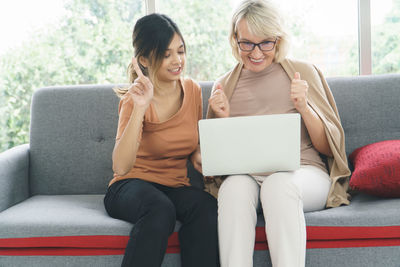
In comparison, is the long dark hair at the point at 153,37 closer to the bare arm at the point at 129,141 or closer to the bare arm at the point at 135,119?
the bare arm at the point at 135,119

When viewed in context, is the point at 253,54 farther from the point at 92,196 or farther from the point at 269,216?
the point at 92,196

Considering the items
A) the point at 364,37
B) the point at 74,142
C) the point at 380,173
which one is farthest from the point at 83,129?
the point at 364,37

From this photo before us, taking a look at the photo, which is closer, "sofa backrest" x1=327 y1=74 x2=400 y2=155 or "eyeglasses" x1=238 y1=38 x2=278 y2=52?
"eyeglasses" x1=238 y1=38 x2=278 y2=52

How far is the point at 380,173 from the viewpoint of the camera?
4.83 ft

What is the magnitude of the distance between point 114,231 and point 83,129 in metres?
0.71

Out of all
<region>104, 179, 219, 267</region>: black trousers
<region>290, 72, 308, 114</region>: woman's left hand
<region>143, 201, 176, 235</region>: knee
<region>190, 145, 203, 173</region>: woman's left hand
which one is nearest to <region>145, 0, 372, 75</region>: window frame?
<region>290, 72, 308, 114</region>: woman's left hand

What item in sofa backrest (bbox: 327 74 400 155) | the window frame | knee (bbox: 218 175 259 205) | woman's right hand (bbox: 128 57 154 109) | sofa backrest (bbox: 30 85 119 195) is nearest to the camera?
knee (bbox: 218 175 259 205)

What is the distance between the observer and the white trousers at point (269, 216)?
4.20ft

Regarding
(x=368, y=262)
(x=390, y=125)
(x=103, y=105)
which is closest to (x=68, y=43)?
(x=103, y=105)

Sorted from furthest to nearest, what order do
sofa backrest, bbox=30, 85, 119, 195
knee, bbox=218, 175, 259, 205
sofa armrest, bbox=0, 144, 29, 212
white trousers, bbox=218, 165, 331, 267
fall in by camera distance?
sofa backrest, bbox=30, 85, 119, 195
sofa armrest, bbox=0, 144, 29, 212
knee, bbox=218, 175, 259, 205
white trousers, bbox=218, 165, 331, 267

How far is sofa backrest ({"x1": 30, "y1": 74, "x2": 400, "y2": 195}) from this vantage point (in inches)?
75.8

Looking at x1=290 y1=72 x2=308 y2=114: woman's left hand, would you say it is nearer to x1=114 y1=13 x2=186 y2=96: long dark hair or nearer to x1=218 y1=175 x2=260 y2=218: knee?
x1=218 y1=175 x2=260 y2=218: knee

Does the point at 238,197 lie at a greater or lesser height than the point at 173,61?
lesser

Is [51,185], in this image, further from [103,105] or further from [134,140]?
[134,140]
